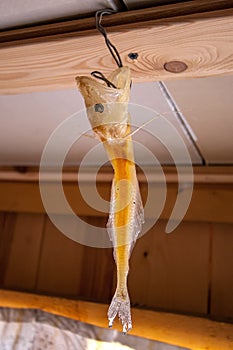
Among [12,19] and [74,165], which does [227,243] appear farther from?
[12,19]

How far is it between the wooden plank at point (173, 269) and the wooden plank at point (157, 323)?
13 cm

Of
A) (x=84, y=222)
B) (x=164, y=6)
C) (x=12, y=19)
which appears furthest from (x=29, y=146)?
(x=164, y=6)

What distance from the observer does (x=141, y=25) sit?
1.59 feet

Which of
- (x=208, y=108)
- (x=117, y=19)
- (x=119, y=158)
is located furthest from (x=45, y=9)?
(x=208, y=108)

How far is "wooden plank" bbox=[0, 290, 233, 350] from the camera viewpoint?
81 cm

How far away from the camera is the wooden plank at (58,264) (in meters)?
1.23

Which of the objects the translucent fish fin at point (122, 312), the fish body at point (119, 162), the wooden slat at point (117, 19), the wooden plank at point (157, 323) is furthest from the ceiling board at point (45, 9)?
the wooden plank at point (157, 323)

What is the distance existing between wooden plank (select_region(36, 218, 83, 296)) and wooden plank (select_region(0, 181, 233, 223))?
0.10 metres

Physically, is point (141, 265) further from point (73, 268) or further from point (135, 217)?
point (135, 217)

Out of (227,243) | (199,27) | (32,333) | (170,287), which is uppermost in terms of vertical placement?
(199,27)

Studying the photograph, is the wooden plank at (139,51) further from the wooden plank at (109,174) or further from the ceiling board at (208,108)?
the wooden plank at (109,174)

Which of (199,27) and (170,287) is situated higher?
(199,27)

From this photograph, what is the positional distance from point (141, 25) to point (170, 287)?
80 cm

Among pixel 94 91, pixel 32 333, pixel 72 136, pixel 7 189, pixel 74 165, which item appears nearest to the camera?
pixel 94 91
